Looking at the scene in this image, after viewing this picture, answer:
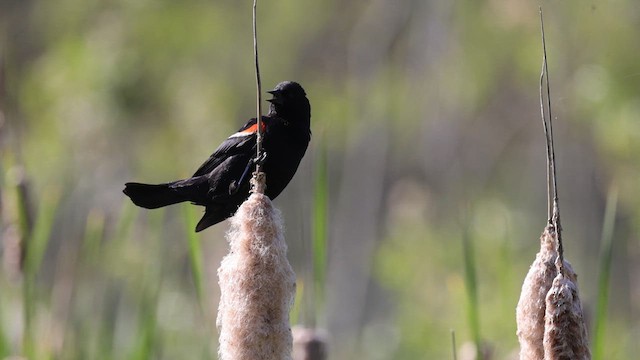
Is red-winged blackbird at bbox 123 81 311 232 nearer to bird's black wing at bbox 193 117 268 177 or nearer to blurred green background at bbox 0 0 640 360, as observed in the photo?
bird's black wing at bbox 193 117 268 177

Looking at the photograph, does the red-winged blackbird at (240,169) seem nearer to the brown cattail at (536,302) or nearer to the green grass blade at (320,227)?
the green grass blade at (320,227)

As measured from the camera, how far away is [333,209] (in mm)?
12344

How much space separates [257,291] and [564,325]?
488mm

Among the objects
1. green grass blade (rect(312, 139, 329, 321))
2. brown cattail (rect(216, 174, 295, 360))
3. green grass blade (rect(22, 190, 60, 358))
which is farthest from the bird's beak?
green grass blade (rect(22, 190, 60, 358))

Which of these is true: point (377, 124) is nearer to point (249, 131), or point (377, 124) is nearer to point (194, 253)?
point (249, 131)

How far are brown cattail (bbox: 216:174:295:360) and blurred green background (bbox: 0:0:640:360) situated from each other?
4.13 metres

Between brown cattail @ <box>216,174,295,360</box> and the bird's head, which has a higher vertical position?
the bird's head

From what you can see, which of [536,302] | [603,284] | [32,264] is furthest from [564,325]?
[32,264]

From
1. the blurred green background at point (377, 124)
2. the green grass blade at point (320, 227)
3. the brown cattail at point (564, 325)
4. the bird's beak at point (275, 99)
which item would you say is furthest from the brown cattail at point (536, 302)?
the blurred green background at point (377, 124)

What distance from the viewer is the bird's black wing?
214 centimetres

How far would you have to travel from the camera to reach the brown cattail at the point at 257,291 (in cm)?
150

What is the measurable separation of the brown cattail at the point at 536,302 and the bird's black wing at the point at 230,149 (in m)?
0.73

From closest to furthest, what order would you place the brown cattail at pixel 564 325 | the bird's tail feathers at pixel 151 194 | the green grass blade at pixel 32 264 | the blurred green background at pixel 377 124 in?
the brown cattail at pixel 564 325 → the bird's tail feathers at pixel 151 194 → the green grass blade at pixel 32 264 → the blurred green background at pixel 377 124

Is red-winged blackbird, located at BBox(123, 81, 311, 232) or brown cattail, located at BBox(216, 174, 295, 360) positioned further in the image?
red-winged blackbird, located at BBox(123, 81, 311, 232)
